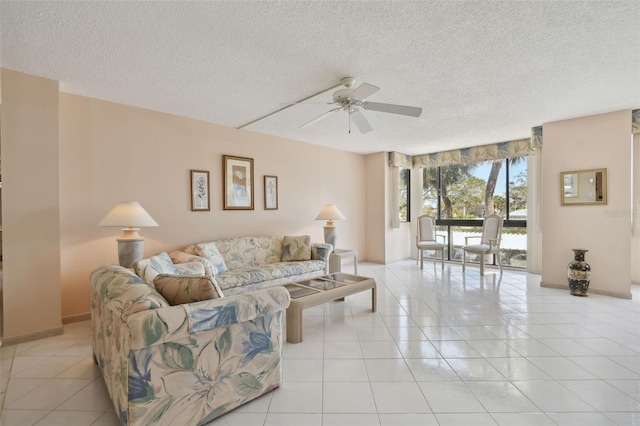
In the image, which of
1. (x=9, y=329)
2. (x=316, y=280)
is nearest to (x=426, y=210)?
(x=316, y=280)

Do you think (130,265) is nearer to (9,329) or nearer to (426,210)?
(9,329)

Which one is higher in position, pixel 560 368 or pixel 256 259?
pixel 256 259

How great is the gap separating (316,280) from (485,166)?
4617mm

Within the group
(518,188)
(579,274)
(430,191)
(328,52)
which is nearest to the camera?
(328,52)

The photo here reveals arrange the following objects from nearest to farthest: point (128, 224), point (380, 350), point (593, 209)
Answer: point (380, 350)
point (128, 224)
point (593, 209)

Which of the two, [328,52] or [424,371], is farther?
[328,52]

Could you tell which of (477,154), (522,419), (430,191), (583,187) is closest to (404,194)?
(430,191)

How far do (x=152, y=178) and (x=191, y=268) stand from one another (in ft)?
4.55

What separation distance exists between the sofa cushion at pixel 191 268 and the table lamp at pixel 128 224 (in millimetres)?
450

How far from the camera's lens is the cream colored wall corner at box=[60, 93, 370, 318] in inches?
122

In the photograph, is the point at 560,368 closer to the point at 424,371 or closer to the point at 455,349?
the point at 455,349

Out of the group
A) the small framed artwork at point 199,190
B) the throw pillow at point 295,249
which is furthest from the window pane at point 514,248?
the small framed artwork at point 199,190

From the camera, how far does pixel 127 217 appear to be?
2.86 m

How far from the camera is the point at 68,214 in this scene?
3061mm
